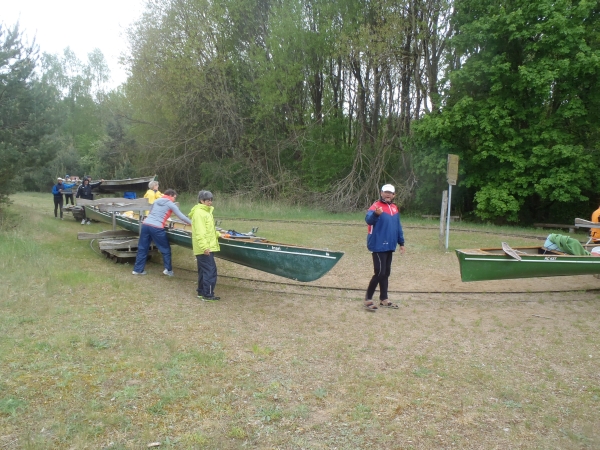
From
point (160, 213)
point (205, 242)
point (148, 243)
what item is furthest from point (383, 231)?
point (148, 243)

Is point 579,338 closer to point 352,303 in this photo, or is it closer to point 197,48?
point 352,303

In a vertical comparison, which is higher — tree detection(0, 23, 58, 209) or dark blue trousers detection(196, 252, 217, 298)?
tree detection(0, 23, 58, 209)

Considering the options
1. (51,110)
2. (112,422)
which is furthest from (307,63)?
(112,422)

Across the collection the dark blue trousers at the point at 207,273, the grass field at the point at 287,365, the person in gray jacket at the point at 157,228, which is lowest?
the grass field at the point at 287,365

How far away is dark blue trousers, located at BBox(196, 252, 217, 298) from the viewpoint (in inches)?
286

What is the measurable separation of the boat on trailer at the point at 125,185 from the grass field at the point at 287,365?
9.62 metres

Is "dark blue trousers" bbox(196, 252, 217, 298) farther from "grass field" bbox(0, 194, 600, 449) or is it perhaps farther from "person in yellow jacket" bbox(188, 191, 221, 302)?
"grass field" bbox(0, 194, 600, 449)

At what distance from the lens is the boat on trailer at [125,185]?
18.1 meters

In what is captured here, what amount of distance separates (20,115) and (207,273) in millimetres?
9296

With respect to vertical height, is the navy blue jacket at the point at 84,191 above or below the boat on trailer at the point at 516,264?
above

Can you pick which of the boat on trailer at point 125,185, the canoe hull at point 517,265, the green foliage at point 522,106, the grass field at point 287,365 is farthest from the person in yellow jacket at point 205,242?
the green foliage at point 522,106

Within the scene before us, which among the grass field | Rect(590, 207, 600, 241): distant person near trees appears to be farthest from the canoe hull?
Rect(590, 207, 600, 241): distant person near trees

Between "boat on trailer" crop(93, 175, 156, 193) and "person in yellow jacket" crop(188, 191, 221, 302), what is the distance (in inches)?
457

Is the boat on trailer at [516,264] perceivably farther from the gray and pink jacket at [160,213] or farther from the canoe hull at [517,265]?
the gray and pink jacket at [160,213]
